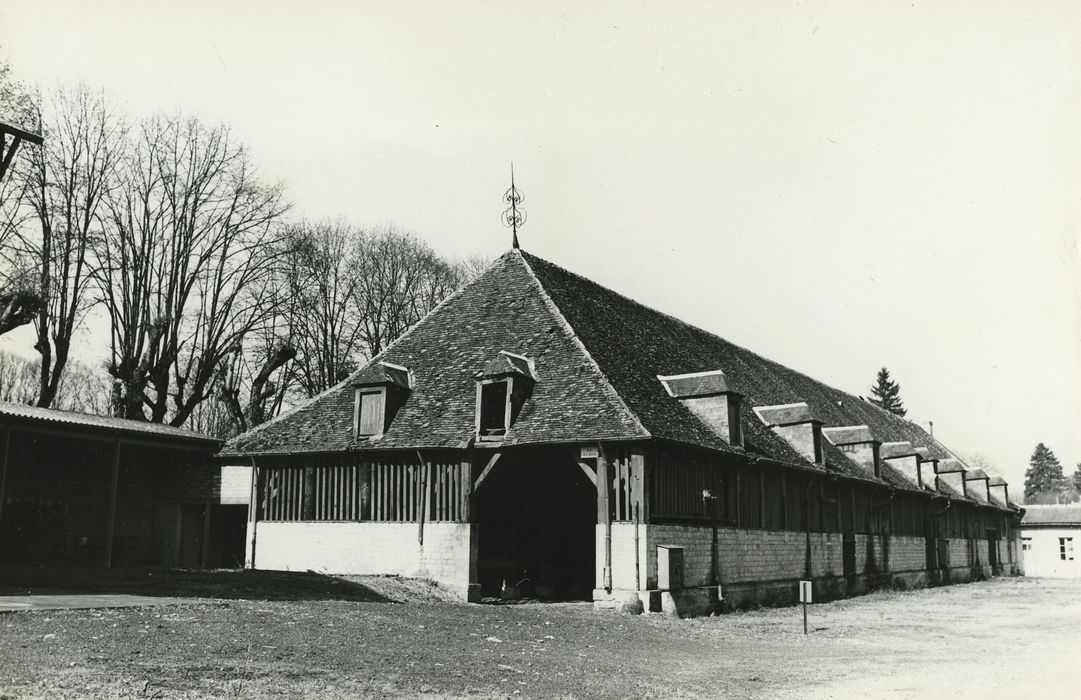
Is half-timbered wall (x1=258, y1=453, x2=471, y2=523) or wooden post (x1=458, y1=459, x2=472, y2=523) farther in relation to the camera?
half-timbered wall (x1=258, y1=453, x2=471, y2=523)

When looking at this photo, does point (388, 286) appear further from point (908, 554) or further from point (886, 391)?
point (886, 391)

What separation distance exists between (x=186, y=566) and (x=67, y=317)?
10.0 meters

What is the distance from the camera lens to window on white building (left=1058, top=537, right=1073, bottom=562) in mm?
50925

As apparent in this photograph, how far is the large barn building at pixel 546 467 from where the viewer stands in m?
20.0

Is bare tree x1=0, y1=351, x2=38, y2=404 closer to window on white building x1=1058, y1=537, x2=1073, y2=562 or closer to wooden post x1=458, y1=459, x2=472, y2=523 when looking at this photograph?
wooden post x1=458, y1=459, x2=472, y2=523

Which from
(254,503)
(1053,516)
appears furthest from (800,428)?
(1053,516)

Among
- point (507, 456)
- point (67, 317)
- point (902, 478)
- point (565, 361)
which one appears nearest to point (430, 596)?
point (507, 456)

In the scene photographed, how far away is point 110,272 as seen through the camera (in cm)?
3188

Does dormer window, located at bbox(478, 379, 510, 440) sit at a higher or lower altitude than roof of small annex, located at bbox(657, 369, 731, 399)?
lower

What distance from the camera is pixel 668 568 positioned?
1950cm

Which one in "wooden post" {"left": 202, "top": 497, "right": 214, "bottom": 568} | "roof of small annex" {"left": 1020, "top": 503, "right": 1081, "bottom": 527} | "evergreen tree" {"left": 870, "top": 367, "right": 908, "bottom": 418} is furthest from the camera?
"evergreen tree" {"left": 870, "top": 367, "right": 908, "bottom": 418}

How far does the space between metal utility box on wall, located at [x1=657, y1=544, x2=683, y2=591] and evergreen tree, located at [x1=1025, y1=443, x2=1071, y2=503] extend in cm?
11421

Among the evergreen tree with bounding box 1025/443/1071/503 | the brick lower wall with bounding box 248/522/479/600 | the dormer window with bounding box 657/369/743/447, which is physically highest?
the evergreen tree with bounding box 1025/443/1071/503

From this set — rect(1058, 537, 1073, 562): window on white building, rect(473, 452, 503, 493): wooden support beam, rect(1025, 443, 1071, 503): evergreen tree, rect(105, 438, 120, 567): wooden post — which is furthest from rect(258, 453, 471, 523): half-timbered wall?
rect(1025, 443, 1071, 503): evergreen tree
